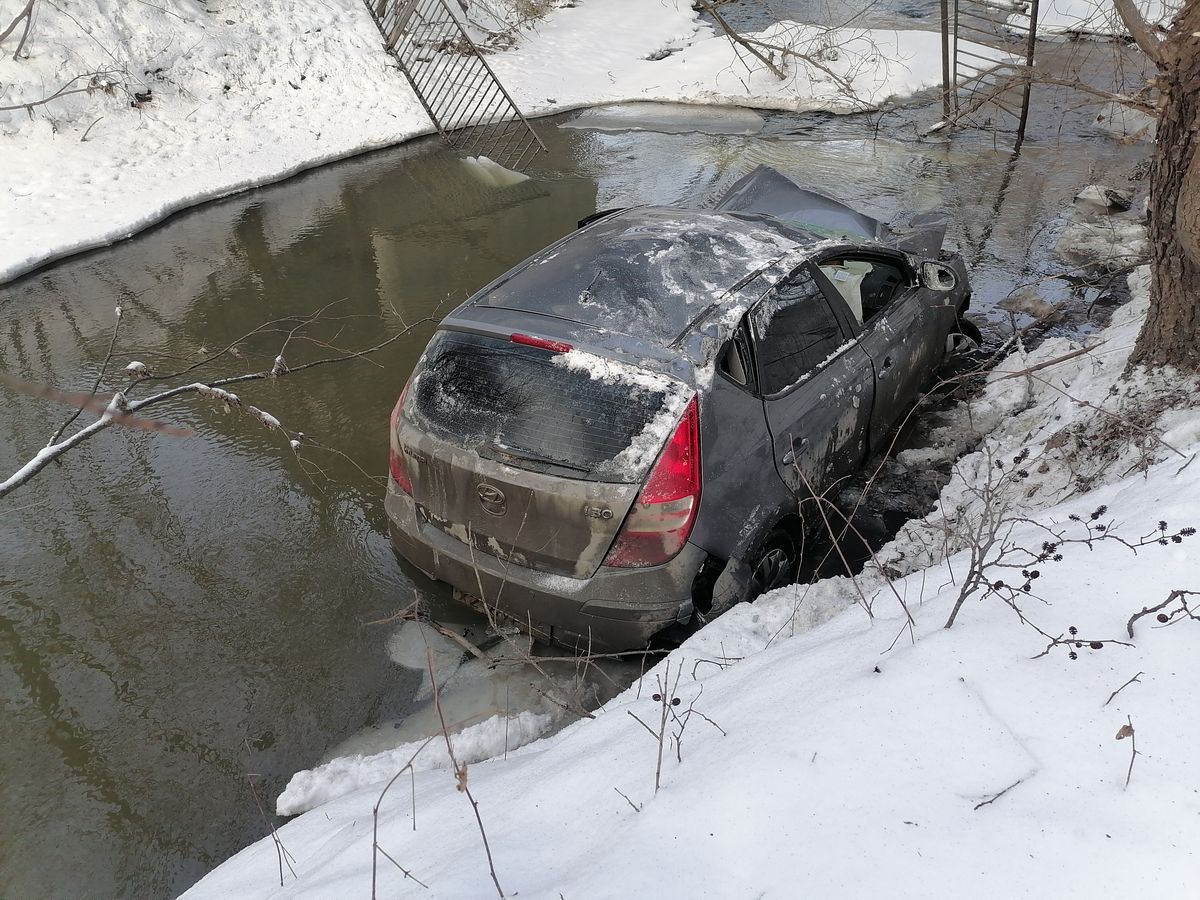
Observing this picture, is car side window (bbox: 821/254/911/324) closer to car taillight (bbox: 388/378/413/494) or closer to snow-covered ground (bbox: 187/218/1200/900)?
snow-covered ground (bbox: 187/218/1200/900)

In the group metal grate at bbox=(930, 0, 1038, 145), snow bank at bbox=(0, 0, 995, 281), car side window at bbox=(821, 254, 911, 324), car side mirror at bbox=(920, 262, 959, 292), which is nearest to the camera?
car side window at bbox=(821, 254, 911, 324)

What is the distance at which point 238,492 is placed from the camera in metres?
5.00

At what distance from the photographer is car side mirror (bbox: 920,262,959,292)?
4.75 meters

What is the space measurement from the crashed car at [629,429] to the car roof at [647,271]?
0.04 feet

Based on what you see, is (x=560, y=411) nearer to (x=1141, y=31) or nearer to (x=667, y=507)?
(x=667, y=507)

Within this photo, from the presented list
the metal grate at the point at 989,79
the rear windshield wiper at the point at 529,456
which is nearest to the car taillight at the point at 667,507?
the rear windshield wiper at the point at 529,456

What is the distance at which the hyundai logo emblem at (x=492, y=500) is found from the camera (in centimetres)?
340

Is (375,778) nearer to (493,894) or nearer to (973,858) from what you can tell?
(493,894)

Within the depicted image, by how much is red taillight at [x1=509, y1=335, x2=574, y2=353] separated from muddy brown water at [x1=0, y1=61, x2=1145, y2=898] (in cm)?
130

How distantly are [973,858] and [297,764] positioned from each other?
2601 mm

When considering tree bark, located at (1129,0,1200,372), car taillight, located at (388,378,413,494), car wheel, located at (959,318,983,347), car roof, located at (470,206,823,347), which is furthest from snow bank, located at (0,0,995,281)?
tree bark, located at (1129,0,1200,372)

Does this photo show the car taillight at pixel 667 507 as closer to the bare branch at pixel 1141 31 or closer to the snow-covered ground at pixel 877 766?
the snow-covered ground at pixel 877 766

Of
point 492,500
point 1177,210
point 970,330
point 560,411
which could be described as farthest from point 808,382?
point 970,330

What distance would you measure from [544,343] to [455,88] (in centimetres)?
1052
